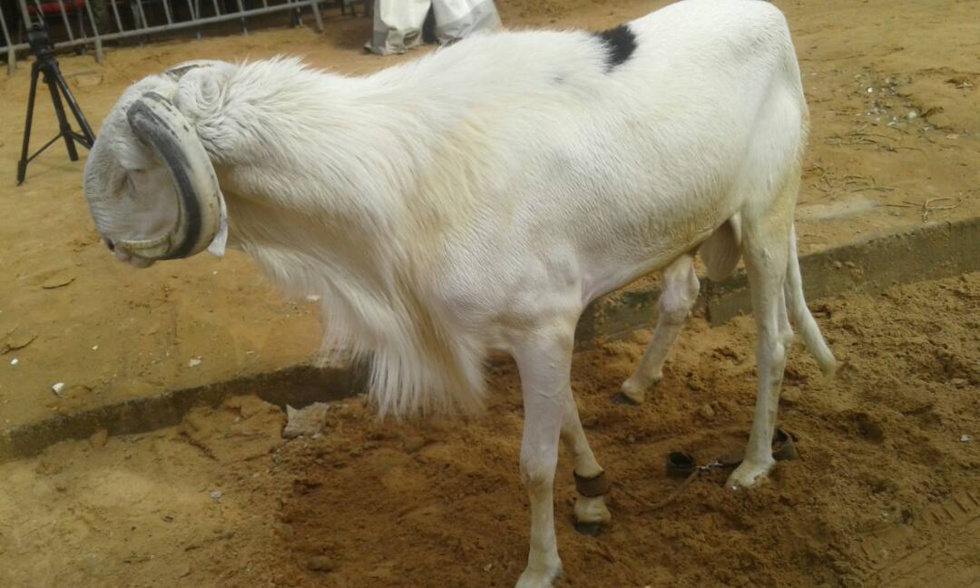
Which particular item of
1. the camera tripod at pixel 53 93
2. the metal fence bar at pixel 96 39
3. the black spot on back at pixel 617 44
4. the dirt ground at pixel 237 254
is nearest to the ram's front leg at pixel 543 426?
the black spot on back at pixel 617 44

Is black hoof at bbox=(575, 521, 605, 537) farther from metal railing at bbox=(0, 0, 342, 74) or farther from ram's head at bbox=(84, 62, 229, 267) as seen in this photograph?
metal railing at bbox=(0, 0, 342, 74)

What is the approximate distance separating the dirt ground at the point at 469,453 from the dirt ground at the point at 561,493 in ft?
0.03

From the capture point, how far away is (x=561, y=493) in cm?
416

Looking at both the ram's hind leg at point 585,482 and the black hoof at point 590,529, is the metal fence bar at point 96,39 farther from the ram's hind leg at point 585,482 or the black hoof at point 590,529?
the black hoof at point 590,529

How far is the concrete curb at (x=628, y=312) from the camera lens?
4.53 m

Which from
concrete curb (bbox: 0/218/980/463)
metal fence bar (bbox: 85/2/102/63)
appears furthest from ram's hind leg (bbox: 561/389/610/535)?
metal fence bar (bbox: 85/2/102/63)

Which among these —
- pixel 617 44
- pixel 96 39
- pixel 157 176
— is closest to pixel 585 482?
pixel 617 44

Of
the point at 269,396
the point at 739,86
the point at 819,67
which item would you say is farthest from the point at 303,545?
the point at 819,67

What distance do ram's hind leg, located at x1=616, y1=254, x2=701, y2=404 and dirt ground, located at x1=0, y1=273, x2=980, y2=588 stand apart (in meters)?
0.11

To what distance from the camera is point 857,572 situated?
3559 mm

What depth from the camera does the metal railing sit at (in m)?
11.0

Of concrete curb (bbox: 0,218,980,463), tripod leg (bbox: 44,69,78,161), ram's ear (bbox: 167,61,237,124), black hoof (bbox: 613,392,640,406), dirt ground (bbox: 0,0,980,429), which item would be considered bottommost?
black hoof (bbox: 613,392,640,406)

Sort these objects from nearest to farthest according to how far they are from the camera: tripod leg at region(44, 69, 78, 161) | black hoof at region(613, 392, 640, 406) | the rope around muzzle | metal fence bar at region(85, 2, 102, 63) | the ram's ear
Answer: the ram's ear → the rope around muzzle → black hoof at region(613, 392, 640, 406) → tripod leg at region(44, 69, 78, 161) → metal fence bar at region(85, 2, 102, 63)

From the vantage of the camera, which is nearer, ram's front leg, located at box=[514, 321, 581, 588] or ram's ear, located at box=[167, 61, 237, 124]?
ram's ear, located at box=[167, 61, 237, 124]
